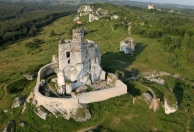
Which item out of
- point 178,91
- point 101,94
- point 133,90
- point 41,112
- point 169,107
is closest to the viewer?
point 41,112

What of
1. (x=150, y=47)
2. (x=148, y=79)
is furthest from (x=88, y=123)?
(x=150, y=47)

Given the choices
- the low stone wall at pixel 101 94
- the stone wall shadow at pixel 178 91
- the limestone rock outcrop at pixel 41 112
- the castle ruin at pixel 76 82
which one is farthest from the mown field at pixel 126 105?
the castle ruin at pixel 76 82

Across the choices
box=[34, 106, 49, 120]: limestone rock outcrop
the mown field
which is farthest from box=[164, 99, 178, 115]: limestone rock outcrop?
box=[34, 106, 49, 120]: limestone rock outcrop

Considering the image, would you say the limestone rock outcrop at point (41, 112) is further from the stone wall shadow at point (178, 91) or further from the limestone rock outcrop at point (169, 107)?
the stone wall shadow at point (178, 91)

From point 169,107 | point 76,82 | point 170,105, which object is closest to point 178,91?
point 170,105

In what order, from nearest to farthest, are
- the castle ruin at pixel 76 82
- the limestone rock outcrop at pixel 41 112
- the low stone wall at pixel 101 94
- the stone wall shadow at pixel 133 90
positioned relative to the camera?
the limestone rock outcrop at pixel 41 112
the castle ruin at pixel 76 82
the low stone wall at pixel 101 94
the stone wall shadow at pixel 133 90

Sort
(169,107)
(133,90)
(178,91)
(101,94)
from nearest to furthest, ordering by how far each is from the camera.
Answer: (169,107) → (101,94) → (133,90) → (178,91)

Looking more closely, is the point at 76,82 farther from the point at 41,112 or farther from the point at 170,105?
the point at 170,105

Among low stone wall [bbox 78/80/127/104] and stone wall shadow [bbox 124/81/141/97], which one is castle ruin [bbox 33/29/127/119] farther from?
stone wall shadow [bbox 124/81/141/97]
